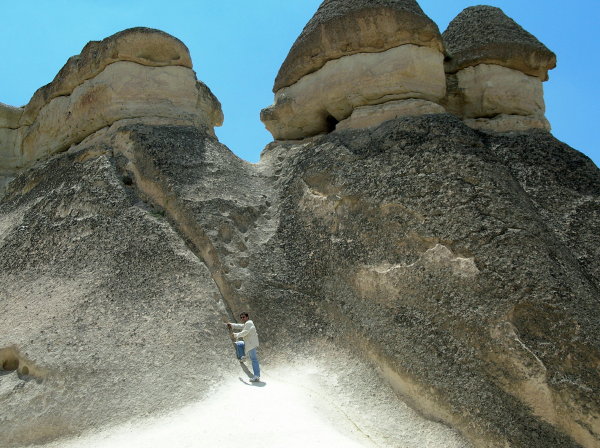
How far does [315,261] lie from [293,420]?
2.52m

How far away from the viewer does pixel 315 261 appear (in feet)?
29.0

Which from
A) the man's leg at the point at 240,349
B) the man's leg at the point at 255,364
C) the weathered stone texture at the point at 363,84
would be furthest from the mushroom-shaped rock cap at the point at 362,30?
the man's leg at the point at 255,364

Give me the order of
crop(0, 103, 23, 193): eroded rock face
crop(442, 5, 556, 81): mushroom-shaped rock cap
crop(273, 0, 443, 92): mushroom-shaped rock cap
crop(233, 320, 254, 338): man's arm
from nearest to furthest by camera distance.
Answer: crop(233, 320, 254, 338): man's arm → crop(273, 0, 443, 92): mushroom-shaped rock cap → crop(442, 5, 556, 81): mushroom-shaped rock cap → crop(0, 103, 23, 193): eroded rock face

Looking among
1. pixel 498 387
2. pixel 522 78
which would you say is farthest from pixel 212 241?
pixel 522 78

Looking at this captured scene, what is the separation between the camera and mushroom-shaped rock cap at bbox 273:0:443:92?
396 inches

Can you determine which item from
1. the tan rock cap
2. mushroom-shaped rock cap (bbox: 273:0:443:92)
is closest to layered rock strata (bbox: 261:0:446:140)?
mushroom-shaped rock cap (bbox: 273:0:443:92)

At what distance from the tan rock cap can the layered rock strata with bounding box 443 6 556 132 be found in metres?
4.23

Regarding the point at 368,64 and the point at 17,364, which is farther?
the point at 368,64

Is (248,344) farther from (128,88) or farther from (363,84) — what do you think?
(128,88)

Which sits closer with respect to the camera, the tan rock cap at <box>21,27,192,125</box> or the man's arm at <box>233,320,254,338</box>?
the man's arm at <box>233,320,254,338</box>

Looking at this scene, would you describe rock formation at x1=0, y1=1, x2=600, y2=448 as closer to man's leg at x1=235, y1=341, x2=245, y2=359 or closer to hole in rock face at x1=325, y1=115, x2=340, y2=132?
man's leg at x1=235, y1=341, x2=245, y2=359

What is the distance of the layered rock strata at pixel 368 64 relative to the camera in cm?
990

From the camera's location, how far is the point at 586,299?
23.7ft

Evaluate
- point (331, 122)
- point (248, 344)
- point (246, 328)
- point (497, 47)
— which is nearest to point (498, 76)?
point (497, 47)
